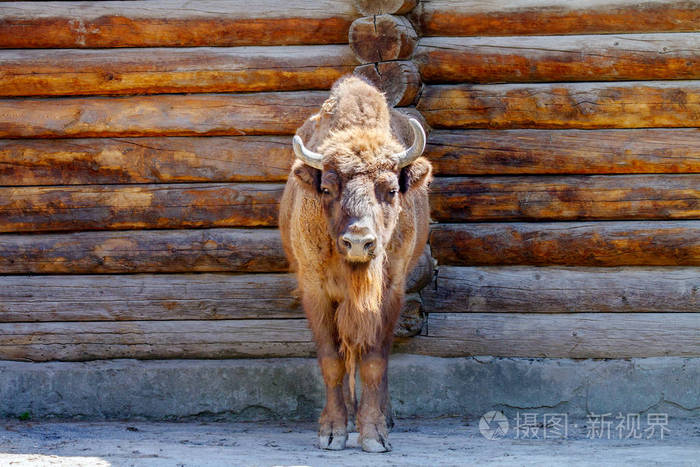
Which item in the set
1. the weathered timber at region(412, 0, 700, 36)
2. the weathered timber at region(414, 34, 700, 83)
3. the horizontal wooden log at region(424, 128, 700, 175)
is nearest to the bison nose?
the horizontal wooden log at region(424, 128, 700, 175)

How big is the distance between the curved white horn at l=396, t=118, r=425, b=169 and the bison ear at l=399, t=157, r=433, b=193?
8 cm

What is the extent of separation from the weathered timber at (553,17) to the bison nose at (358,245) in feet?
7.09

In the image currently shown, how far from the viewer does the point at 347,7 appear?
658 cm

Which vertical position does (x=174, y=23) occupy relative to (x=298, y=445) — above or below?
above

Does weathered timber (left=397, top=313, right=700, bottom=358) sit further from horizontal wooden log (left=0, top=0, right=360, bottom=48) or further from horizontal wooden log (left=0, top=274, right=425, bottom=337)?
horizontal wooden log (left=0, top=0, right=360, bottom=48)

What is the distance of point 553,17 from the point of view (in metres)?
6.55

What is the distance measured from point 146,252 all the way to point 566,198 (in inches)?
115

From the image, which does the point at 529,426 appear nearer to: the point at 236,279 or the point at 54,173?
the point at 236,279

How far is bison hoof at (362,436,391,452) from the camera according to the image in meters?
5.33

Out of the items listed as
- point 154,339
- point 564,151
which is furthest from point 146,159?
point 564,151

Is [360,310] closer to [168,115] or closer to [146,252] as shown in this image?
[146,252]

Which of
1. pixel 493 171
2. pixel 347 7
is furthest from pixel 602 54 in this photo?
pixel 347 7

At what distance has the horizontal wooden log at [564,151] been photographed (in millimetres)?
6523

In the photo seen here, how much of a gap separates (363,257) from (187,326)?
6.82ft
